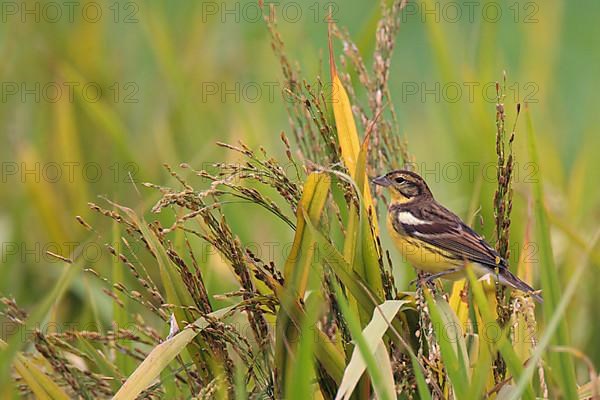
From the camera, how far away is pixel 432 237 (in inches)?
132

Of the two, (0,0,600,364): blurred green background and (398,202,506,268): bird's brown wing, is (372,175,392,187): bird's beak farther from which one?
(0,0,600,364): blurred green background

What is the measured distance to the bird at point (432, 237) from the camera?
3.08 m

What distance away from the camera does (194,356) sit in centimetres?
272

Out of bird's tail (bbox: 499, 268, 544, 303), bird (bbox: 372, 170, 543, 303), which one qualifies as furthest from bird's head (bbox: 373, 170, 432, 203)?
bird's tail (bbox: 499, 268, 544, 303)

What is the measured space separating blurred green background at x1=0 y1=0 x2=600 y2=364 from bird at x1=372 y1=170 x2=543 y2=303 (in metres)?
0.18

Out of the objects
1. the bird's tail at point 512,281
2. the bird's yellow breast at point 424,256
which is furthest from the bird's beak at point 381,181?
the bird's tail at point 512,281

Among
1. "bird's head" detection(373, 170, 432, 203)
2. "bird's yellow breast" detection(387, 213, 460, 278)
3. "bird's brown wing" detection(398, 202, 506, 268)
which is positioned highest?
"bird's head" detection(373, 170, 432, 203)

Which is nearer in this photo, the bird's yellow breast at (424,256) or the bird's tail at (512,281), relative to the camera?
the bird's tail at (512,281)

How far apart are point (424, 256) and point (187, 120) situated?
210 cm

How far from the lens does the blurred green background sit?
14.5ft

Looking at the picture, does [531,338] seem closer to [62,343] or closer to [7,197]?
[62,343]

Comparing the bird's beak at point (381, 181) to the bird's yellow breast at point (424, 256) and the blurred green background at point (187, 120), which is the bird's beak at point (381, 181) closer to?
the bird's yellow breast at point (424, 256)

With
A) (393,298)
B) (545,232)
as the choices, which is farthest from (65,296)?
(545,232)

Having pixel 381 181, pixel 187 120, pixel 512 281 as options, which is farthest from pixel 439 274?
pixel 187 120
